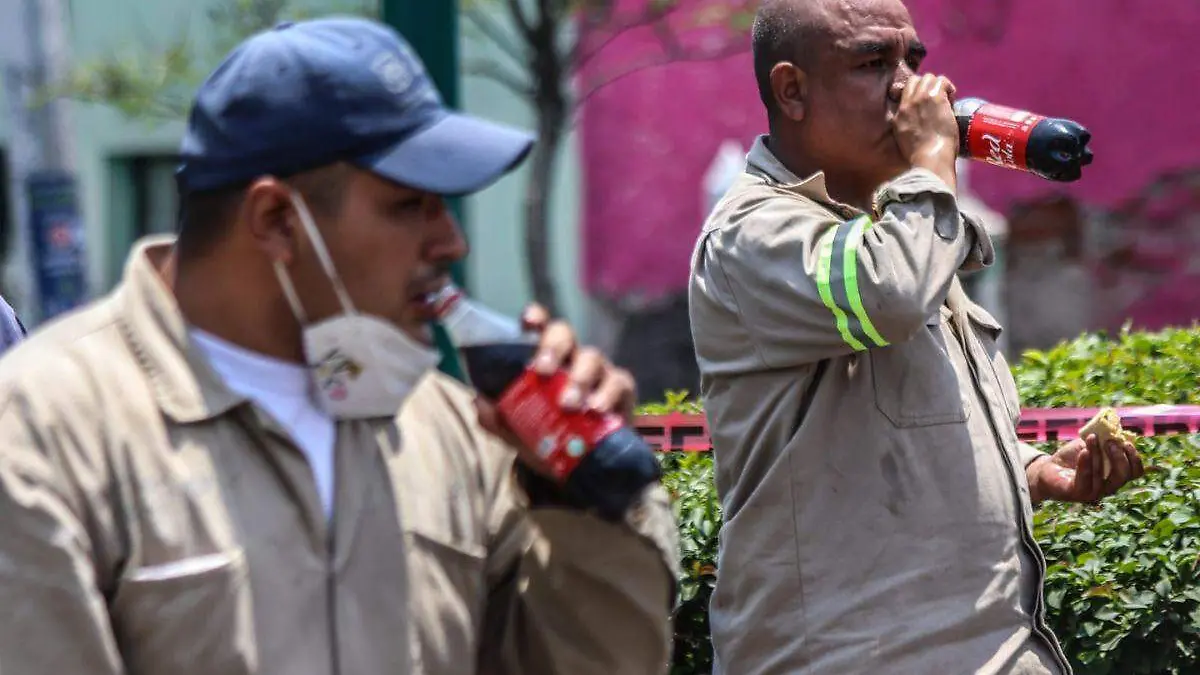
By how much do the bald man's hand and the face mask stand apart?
1321 mm

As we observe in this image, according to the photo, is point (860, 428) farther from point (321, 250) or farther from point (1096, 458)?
point (321, 250)

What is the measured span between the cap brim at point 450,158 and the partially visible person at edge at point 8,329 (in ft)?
5.98

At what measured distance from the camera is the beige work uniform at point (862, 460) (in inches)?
128

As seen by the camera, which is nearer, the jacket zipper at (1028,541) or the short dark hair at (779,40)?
the jacket zipper at (1028,541)

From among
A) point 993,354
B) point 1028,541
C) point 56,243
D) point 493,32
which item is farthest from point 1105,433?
point 493,32

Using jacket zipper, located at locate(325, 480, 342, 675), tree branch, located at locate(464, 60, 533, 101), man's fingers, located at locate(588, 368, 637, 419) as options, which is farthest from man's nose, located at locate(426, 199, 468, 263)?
tree branch, located at locate(464, 60, 533, 101)

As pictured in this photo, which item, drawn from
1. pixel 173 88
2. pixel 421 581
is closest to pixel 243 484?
pixel 421 581

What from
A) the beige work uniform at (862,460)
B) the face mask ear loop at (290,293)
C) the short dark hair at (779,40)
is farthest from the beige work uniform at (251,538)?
the short dark hair at (779,40)

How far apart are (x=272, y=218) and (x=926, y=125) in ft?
4.80

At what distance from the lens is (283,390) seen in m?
2.38

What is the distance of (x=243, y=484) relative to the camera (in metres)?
2.27

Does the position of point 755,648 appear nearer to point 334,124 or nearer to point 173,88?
point 334,124

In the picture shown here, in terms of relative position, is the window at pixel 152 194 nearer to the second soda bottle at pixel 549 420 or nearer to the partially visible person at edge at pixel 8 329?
the partially visible person at edge at pixel 8 329

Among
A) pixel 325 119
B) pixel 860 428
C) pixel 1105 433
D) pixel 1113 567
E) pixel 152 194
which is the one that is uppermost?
pixel 325 119
